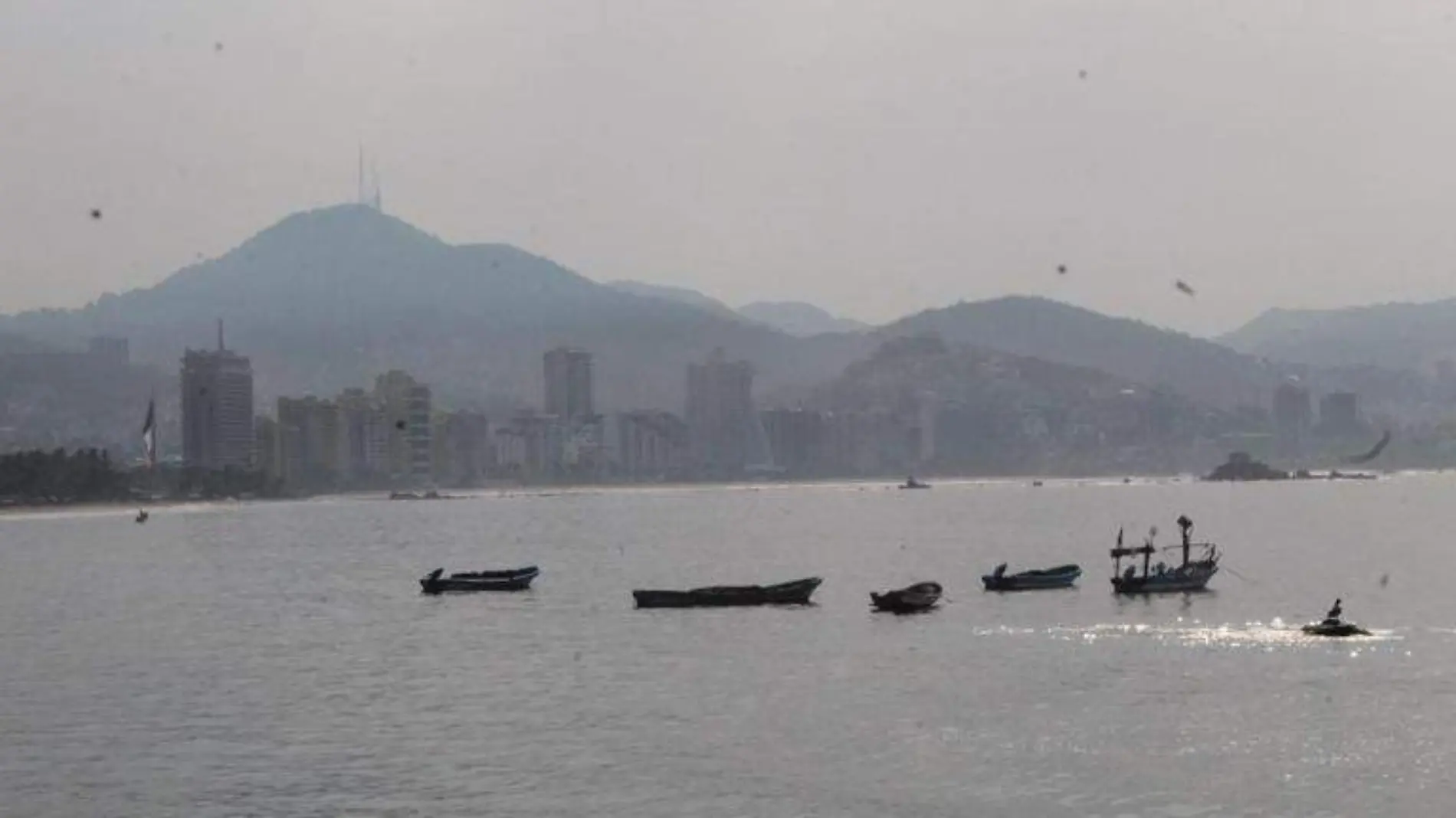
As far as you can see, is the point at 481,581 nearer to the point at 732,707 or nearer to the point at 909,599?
the point at 909,599

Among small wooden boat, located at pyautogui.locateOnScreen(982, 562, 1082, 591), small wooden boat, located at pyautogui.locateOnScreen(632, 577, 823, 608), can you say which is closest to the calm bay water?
small wooden boat, located at pyautogui.locateOnScreen(632, 577, 823, 608)

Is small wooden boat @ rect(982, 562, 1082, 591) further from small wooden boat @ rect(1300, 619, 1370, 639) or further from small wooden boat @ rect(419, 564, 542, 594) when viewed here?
small wooden boat @ rect(1300, 619, 1370, 639)

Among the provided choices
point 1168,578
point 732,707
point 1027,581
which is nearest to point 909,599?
A: point 1027,581

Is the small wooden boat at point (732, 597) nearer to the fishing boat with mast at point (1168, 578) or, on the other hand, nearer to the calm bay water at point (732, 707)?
the calm bay water at point (732, 707)

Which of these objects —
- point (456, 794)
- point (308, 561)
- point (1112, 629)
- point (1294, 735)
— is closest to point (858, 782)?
point (456, 794)

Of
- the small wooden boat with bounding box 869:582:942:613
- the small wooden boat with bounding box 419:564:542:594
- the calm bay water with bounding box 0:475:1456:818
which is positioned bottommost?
the calm bay water with bounding box 0:475:1456:818

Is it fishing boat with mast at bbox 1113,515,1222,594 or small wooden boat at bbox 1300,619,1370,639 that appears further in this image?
fishing boat with mast at bbox 1113,515,1222,594
